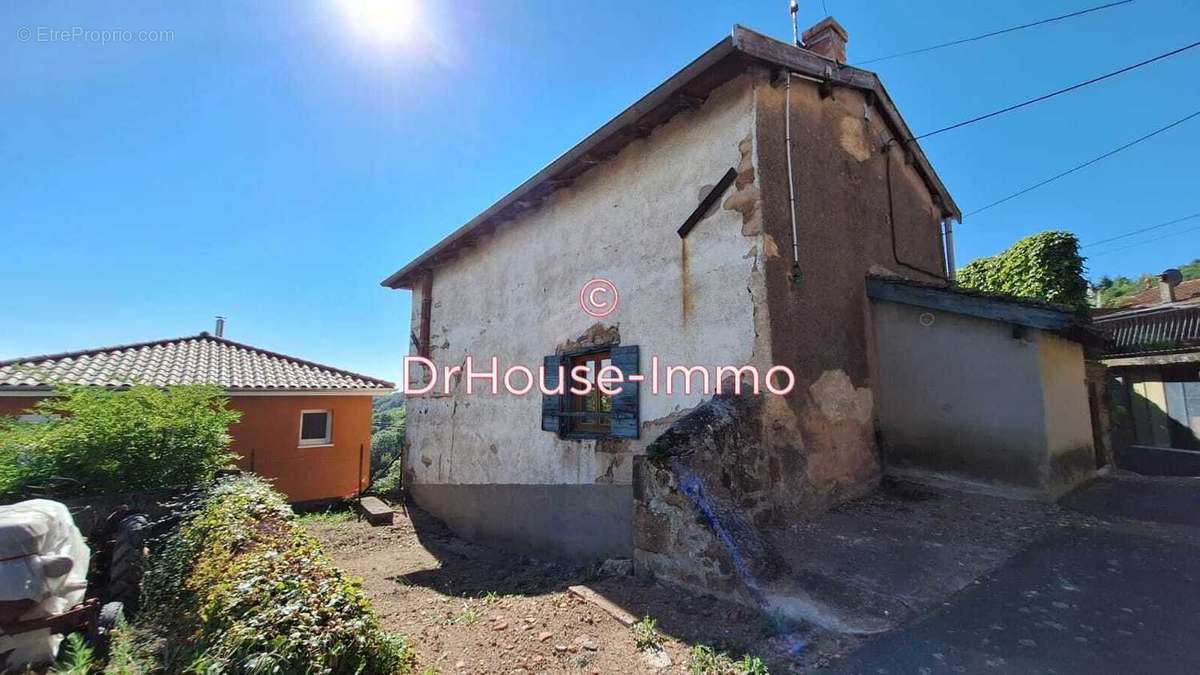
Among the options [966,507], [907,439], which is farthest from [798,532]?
[907,439]

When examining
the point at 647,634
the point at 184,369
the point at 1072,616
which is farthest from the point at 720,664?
the point at 184,369

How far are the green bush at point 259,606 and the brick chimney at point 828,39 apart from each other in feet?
24.6

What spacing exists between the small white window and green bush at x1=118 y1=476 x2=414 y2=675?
25.5 feet

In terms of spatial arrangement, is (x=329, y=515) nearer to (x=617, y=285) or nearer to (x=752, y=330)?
(x=617, y=285)

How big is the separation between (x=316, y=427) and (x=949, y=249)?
534 inches

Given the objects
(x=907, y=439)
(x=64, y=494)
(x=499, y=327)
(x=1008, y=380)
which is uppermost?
(x=499, y=327)

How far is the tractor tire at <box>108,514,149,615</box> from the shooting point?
402cm

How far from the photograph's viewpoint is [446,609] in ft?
13.9

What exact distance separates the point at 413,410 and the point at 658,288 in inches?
281

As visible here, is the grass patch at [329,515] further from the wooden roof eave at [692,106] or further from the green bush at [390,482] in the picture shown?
the wooden roof eave at [692,106]

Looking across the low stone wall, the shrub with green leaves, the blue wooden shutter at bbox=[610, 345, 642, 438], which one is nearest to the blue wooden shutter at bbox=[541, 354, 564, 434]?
the blue wooden shutter at bbox=[610, 345, 642, 438]

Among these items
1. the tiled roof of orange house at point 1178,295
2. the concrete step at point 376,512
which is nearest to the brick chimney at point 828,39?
the concrete step at point 376,512

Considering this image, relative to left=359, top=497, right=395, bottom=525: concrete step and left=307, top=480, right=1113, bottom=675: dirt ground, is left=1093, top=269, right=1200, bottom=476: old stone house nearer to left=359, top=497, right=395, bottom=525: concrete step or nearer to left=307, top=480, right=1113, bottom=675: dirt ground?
left=307, top=480, right=1113, bottom=675: dirt ground

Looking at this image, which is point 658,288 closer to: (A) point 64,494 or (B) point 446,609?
(B) point 446,609
